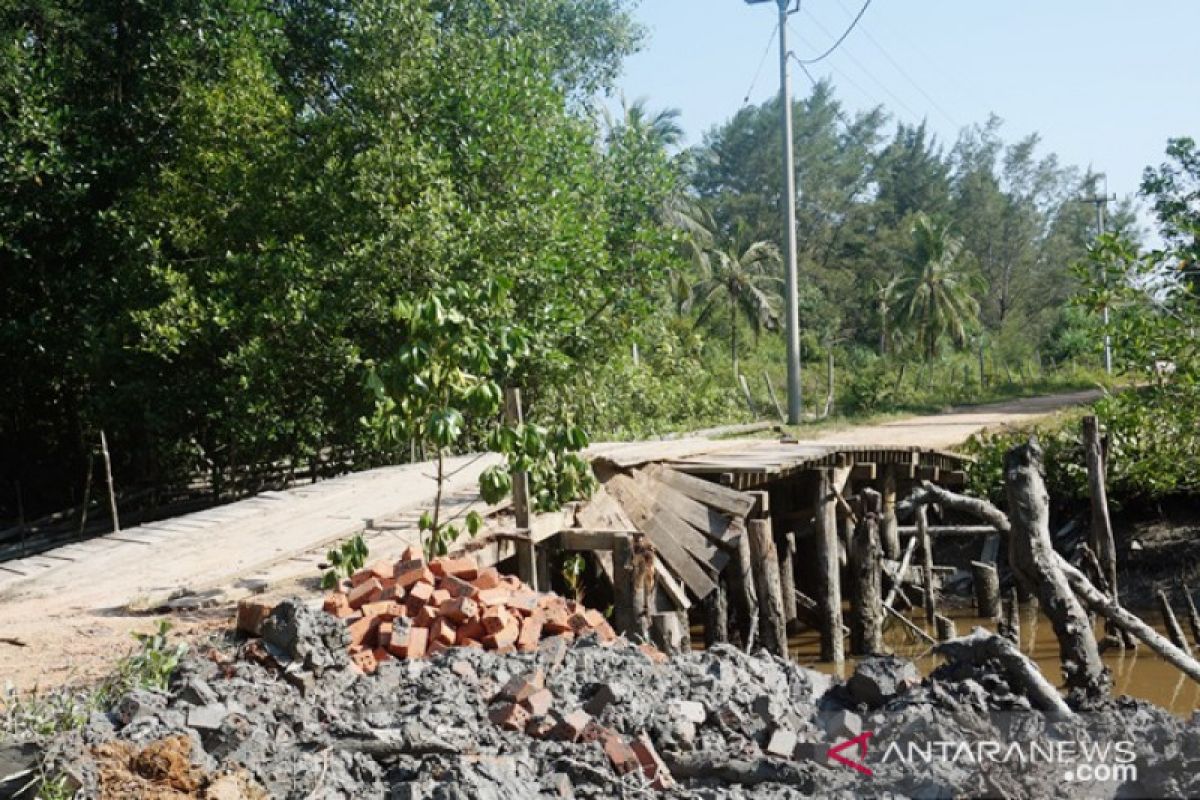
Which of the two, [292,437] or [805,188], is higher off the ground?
[805,188]

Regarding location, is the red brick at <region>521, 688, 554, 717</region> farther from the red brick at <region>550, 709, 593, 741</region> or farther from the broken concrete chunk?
the broken concrete chunk

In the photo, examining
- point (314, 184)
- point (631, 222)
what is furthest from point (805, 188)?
point (314, 184)

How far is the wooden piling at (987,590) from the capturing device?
1311 cm

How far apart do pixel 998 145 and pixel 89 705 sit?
56.3 m

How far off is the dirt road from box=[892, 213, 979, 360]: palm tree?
3121cm

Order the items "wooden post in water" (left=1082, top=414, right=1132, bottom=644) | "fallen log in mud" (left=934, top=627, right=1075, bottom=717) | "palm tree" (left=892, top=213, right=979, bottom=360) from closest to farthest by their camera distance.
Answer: "fallen log in mud" (left=934, top=627, right=1075, bottom=717)
"wooden post in water" (left=1082, top=414, right=1132, bottom=644)
"palm tree" (left=892, top=213, right=979, bottom=360)

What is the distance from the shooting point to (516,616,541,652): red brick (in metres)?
6.67

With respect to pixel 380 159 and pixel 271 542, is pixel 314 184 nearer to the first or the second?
pixel 380 159

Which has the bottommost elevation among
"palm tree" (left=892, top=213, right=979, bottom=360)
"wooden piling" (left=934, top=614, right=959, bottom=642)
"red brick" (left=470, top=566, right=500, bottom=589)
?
"wooden piling" (left=934, top=614, right=959, bottom=642)

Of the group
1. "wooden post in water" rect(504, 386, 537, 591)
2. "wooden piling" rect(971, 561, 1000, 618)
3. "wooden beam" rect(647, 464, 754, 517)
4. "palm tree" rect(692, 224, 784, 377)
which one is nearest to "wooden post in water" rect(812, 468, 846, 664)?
"wooden beam" rect(647, 464, 754, 517)

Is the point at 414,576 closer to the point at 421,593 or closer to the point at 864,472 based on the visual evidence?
the point at 421,593

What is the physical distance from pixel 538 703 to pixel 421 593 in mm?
1218

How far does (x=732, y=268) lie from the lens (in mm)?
40250

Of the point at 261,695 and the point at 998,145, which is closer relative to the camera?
the point at 261,695
